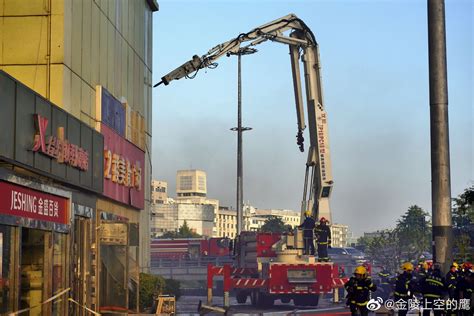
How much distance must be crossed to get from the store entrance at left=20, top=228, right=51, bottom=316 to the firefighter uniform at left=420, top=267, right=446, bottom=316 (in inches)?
358

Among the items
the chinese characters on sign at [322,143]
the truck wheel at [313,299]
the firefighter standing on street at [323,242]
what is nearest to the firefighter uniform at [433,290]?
the firefighter standing on street at [323,242]

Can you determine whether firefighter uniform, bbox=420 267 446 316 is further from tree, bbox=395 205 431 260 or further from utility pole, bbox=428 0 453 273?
tree, bbox=395 205 431 260

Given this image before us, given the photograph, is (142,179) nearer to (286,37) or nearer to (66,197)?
(286,37)

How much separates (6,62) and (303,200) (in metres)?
16.7

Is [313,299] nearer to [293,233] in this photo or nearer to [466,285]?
[293,233]

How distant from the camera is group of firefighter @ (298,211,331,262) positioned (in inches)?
1299

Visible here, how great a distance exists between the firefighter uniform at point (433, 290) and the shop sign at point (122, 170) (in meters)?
9.66

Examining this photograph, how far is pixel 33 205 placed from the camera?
19.2m

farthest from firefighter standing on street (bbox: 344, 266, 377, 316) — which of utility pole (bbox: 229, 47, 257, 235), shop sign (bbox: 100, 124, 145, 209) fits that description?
utility pole (bbox: 229, 47, 257, 235)

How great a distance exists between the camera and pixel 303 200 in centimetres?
3653

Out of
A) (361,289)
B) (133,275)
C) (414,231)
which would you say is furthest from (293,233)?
(414,231)

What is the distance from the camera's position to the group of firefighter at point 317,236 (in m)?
33.0

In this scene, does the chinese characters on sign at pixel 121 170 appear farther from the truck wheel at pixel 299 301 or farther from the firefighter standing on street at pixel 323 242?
the truck wheel at pixel 299 301

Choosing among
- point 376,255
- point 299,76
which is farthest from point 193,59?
point 376,255
